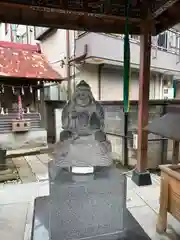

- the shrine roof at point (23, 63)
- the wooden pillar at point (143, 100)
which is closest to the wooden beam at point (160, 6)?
the wooden pillar at point (143, 100)

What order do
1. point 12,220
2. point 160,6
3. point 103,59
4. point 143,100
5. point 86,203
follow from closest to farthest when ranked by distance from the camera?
point 86,203, point 12,220, point 160,6, point 143,100, point 103,59

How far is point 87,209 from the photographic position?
1.71m

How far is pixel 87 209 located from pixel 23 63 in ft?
13.0

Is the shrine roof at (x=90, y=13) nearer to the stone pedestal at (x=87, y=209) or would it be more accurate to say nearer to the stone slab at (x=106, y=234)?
the stone pedestal at (x=87, y=209)

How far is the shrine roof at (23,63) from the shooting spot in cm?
443

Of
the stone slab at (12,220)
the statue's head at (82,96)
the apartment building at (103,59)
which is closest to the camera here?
the statue's head at (82,96)

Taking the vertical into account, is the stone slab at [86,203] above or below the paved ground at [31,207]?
above

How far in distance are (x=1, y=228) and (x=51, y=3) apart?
8.11 ft

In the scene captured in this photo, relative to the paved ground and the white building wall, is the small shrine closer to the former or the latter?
the white building wall

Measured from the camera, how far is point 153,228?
2.07m

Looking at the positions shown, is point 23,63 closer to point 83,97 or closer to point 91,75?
point 91,75

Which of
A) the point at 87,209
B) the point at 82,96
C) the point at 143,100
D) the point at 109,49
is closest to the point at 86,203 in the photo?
the point at 87,209

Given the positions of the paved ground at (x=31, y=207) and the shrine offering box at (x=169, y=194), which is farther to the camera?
the paved ground at (x=31, y=207)

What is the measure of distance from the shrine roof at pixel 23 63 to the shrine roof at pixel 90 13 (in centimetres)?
188
